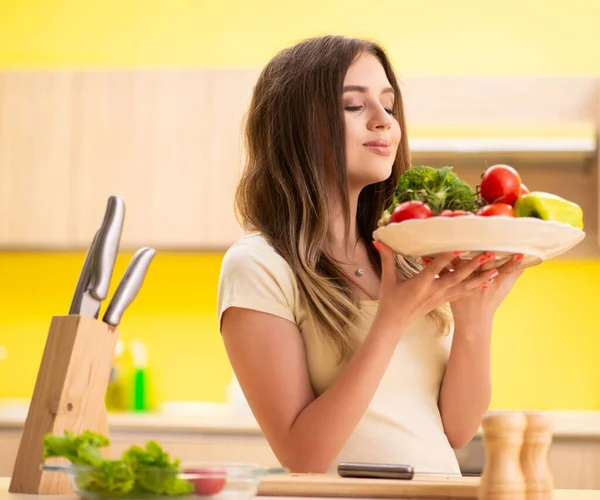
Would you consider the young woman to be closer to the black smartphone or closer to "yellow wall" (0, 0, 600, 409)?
the black smartphone

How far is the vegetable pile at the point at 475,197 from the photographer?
4.80ft

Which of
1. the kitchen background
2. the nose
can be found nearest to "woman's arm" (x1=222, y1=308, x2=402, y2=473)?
the nose

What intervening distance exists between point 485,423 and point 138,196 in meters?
2.81

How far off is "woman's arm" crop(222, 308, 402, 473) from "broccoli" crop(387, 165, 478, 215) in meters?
0.21

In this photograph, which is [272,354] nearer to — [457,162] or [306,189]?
[306,189]

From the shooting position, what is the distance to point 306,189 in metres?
1.76

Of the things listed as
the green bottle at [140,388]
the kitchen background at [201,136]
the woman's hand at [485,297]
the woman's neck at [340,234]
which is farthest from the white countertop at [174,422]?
the woman's hand at [485,297]

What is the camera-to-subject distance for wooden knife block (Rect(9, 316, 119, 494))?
48.1 inches

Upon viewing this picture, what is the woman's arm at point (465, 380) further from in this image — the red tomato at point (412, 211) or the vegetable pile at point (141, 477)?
the vegetable pile at point (141, 477)

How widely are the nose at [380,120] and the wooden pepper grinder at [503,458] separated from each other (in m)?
0.75

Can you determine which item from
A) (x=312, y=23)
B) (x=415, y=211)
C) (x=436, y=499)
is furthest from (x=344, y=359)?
(x=312, y=23)

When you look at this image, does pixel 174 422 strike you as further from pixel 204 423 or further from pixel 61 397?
pixel 61 397

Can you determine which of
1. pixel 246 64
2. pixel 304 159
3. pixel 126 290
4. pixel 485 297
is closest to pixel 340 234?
pixel 304 159

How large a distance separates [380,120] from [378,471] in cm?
70
